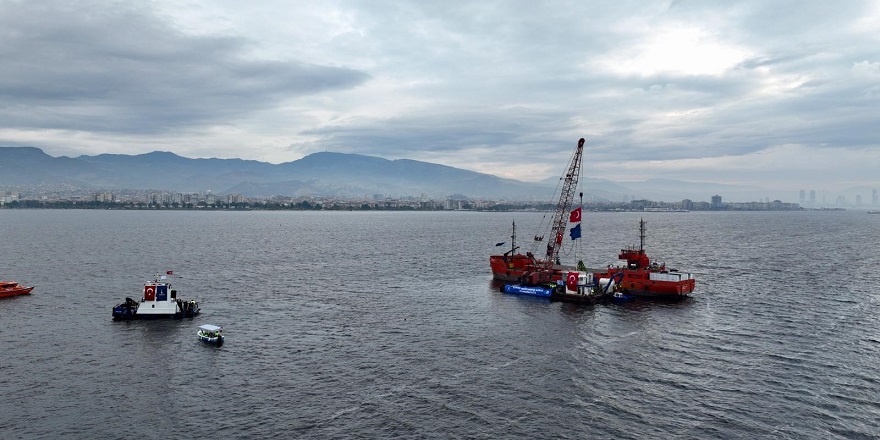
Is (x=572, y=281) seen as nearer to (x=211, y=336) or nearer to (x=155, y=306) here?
(x=211, y=336)

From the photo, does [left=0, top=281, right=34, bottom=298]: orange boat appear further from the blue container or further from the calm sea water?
the blue container

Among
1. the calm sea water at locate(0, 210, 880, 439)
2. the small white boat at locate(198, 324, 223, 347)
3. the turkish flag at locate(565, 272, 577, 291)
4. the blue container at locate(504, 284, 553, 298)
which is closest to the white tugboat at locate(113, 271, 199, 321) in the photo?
the calm sea water at locate(0, 210, 880, 439)

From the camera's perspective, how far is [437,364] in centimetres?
5947

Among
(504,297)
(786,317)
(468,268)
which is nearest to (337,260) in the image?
(468,268)

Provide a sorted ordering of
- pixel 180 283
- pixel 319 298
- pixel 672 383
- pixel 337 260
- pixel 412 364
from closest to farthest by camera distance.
→ pixel 672 383 < pixel 412 364 < pixel 319 298 < pixel 180 283 < pixel 337 260

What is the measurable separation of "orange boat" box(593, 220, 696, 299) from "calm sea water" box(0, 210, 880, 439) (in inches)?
157

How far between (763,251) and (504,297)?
414 feet

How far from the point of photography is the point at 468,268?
14038 cm

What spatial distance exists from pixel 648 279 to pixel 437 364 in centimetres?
5727

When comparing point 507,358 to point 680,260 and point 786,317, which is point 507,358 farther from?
point 680,260

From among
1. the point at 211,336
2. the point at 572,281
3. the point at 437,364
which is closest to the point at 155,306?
the point at 211,336

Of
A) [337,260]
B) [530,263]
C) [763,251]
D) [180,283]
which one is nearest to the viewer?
[180,283]

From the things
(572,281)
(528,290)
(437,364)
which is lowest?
(437,364)

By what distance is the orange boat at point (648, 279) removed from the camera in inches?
3873
